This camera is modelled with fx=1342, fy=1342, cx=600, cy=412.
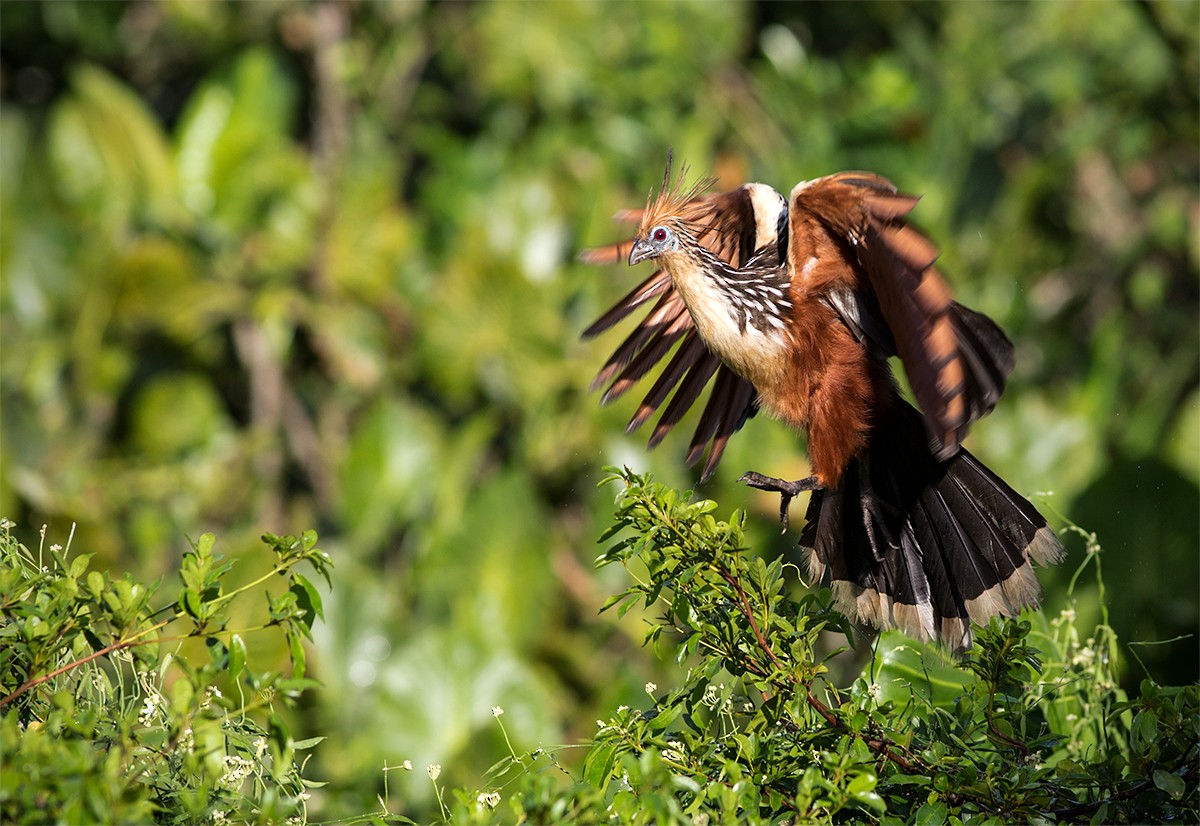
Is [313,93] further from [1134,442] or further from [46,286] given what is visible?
[1134,442]

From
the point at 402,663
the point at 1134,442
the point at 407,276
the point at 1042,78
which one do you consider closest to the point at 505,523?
the point at 402,663

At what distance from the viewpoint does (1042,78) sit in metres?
5.53

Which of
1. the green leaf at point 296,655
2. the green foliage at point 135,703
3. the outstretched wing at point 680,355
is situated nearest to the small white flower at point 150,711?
the green foliage at point 135,703

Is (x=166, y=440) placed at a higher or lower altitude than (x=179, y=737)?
higher

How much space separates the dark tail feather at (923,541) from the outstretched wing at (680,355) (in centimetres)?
23

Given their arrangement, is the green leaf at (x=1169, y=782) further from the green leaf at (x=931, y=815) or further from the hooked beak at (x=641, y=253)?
the hooked beak at (x=641, y=253)

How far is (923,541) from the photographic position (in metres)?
2.05

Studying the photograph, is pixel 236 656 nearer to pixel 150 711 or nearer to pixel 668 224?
pixel 150 711

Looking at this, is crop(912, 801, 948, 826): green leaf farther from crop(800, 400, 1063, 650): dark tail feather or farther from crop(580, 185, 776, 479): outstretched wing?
crop(580, 185, 776, 479): outstretched wing

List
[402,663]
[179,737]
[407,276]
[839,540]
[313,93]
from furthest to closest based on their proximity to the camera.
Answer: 1. [313,93]
2. [407,276]
3. [402,663]
4. [839,540]
5. [179,737]

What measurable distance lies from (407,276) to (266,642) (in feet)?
8.48

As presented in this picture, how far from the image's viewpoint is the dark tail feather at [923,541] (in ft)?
6.51

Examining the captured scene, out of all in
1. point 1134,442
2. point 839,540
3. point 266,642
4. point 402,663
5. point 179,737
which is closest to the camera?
point 179,737

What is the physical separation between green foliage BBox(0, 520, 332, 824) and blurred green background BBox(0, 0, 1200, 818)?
2614 millimetres
